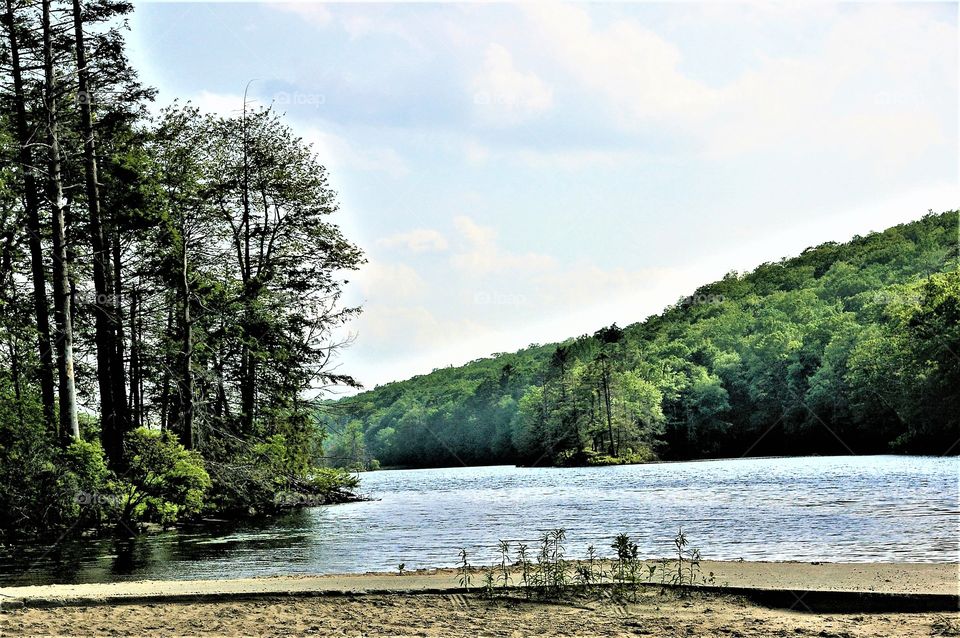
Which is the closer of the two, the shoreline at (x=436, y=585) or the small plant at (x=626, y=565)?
the shoreline at (x=436, y=585)

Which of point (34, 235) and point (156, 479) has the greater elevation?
point (34, 235)

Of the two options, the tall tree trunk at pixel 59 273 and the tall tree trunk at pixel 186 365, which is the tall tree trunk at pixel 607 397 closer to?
the tall tree trunk at pixel 186 365

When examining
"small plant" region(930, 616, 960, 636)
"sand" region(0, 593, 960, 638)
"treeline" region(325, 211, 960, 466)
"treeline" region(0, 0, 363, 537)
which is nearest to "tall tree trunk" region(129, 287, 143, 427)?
"treeline" region(0, 0, 363, 537)

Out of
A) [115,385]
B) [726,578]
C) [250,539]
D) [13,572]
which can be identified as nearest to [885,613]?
[726,578]

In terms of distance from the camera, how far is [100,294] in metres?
26.5

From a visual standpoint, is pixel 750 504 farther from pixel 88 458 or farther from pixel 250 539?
pixel 88 458

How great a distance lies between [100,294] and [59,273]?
3.23 meters

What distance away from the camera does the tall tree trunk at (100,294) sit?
85.1ft

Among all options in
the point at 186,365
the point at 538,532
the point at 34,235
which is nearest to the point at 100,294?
the point at 34,235

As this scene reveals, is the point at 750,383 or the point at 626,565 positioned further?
the point at 750,383

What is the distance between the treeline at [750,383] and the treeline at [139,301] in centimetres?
2081

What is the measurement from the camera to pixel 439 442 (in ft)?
496

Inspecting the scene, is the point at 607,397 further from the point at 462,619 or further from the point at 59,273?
the point at 462,619

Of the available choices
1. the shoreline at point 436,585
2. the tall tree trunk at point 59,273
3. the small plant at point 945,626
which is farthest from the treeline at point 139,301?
the small plant at point 945,626
